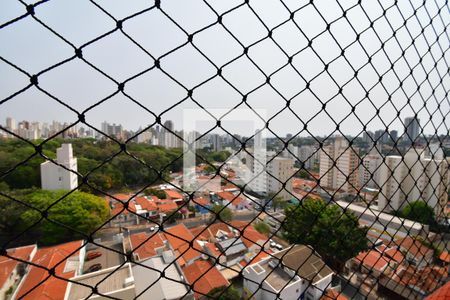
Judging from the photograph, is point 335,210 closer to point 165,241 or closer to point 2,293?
point 165,241

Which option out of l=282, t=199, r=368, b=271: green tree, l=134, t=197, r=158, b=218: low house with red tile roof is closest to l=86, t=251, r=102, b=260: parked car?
l=134, t=197, r=158, b=218: low house with red tile roof

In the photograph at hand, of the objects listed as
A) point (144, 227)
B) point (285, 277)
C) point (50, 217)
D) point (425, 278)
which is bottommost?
point (144, 227)

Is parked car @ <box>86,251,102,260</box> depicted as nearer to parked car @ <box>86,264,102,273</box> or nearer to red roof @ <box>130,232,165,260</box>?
parked car @ <box>86,264,102,273</box>

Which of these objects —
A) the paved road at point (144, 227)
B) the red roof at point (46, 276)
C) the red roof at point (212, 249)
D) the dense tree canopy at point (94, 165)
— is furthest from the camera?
the paved road at point (144, 227)

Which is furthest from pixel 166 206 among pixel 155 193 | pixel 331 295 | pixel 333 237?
pixel 331 295

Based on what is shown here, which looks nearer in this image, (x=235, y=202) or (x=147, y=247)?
(x=147, y=247)

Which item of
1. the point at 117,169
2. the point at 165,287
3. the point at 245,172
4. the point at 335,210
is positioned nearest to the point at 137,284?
the point at 165,287

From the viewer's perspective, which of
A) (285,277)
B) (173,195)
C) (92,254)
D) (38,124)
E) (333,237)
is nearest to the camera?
(38,124)

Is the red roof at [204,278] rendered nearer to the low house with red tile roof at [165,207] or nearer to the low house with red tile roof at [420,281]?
the low house with red tile roof at [420,281]

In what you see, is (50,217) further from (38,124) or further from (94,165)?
(38,124)

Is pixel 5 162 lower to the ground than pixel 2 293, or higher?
higher

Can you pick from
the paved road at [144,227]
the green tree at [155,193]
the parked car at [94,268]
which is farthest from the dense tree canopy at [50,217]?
the green tree at [155,193]
